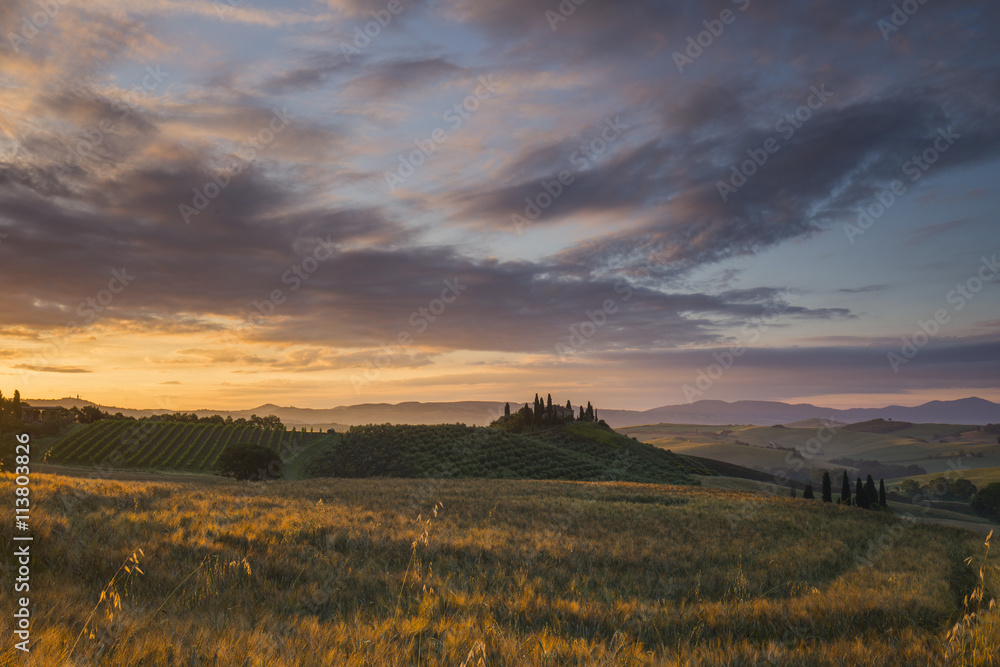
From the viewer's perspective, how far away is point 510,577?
28.8ft

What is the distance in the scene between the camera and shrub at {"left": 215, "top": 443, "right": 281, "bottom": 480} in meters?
69.0

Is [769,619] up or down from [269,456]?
up

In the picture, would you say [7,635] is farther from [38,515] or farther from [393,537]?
[393,537]

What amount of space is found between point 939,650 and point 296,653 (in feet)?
20.7

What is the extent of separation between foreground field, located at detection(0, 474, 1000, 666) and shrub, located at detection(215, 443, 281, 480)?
200 ft

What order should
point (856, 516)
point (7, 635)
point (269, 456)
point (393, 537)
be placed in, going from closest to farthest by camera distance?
point (7, 635), point (393, 537), point (856, 516), point (269, 456)

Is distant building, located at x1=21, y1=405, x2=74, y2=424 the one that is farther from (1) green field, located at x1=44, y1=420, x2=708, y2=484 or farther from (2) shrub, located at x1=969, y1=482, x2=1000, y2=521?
(2) shrub, located at x1=969, y1=482, x2=1000, y2=521

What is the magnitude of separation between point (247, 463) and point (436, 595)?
71776 millimetres

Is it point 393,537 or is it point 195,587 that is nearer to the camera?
point 195,587

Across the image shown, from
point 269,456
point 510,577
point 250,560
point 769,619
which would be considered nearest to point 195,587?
point 250,560

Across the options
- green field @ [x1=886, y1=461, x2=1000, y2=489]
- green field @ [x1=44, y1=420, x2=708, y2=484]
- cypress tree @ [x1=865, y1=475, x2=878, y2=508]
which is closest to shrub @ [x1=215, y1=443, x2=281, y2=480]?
green field @ [x1=44, y1=420, x2=708, y2=484]

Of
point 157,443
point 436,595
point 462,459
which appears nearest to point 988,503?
point 462,459

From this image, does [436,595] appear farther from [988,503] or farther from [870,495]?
[988,503]

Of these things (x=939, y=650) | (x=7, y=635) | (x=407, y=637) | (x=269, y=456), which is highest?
(x=7, y=635)
